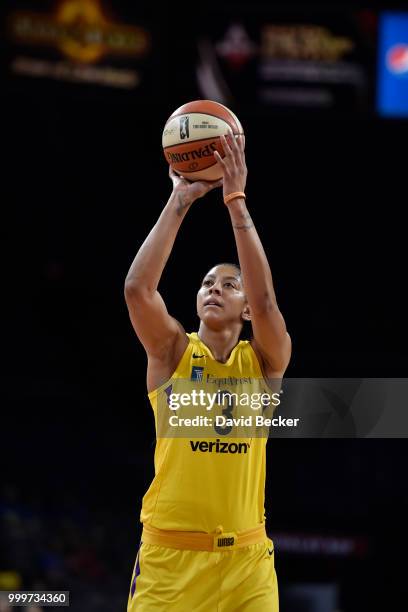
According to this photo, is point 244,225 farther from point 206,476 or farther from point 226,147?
point 206,476

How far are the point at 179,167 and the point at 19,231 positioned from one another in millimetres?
11996

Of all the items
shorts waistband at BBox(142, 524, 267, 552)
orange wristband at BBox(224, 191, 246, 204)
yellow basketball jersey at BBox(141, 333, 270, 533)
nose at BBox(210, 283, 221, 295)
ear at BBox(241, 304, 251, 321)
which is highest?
orange wristband at BBox(224, 191, 246, 204)

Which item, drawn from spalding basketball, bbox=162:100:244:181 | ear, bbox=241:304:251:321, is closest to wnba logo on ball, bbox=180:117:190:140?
spalding basketball, bbox=162:100:244:181

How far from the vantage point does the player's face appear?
461 centimetres

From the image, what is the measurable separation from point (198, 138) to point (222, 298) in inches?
33.8

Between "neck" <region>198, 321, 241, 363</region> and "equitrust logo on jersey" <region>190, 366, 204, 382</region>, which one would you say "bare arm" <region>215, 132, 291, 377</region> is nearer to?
"neck" <region>198, 321, 241, 363</region>

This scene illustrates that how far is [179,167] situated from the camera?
4703mm

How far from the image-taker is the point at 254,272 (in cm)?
426

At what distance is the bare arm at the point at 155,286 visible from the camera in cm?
425

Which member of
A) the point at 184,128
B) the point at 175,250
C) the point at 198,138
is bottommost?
the point at 198,138

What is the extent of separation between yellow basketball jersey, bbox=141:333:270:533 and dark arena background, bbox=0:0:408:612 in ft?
20.7

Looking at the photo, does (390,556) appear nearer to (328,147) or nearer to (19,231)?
(328,147)

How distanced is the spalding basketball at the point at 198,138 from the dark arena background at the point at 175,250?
6927mm

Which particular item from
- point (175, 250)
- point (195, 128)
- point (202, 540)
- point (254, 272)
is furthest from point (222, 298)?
point (175, 250)
